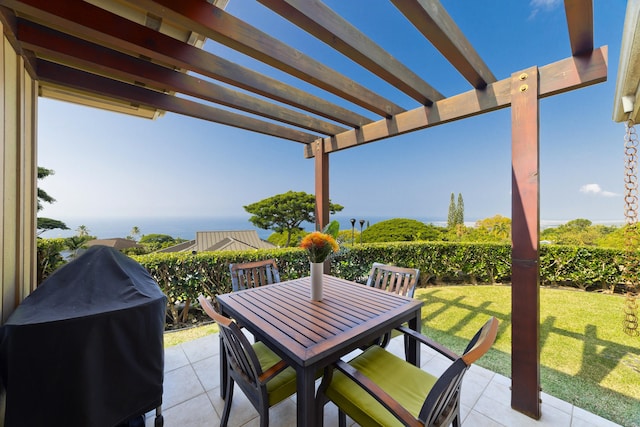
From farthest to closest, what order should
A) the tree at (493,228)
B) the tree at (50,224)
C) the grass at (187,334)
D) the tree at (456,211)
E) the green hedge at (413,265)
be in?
the tree at (456,211)
the tree at (493,228)
the tree at (50,224)
the green hedge at (413,265)
the grass at (187,334)

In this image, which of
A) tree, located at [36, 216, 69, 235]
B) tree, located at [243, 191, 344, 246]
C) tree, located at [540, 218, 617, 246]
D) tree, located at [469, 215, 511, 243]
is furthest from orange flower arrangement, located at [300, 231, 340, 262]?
tree, located at [243, 191, 344, 246]

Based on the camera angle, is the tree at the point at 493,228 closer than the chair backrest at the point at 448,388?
No

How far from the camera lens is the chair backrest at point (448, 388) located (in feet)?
3.27

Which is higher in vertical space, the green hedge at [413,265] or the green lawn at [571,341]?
the green hedge at [413,265]

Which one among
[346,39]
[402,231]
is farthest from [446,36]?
[402,231]

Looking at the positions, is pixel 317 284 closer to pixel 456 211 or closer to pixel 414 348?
pixel 414 348

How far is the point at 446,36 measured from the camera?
5.25 ft

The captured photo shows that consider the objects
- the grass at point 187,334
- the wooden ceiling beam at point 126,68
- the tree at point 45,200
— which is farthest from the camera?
the tree at point 45,200

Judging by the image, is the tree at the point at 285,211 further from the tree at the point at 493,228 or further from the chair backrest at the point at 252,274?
the chair backrest at the point at 252,274

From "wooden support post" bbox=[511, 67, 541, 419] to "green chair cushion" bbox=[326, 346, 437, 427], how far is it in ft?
3.11

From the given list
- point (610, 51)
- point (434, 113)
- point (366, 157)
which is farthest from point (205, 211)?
point (610, 51)

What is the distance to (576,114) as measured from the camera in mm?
9023

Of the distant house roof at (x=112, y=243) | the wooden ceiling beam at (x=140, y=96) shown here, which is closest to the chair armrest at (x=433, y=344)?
the distant house roof at (x=112, y=243)

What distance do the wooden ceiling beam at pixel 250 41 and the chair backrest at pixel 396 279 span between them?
1794 millimetres
